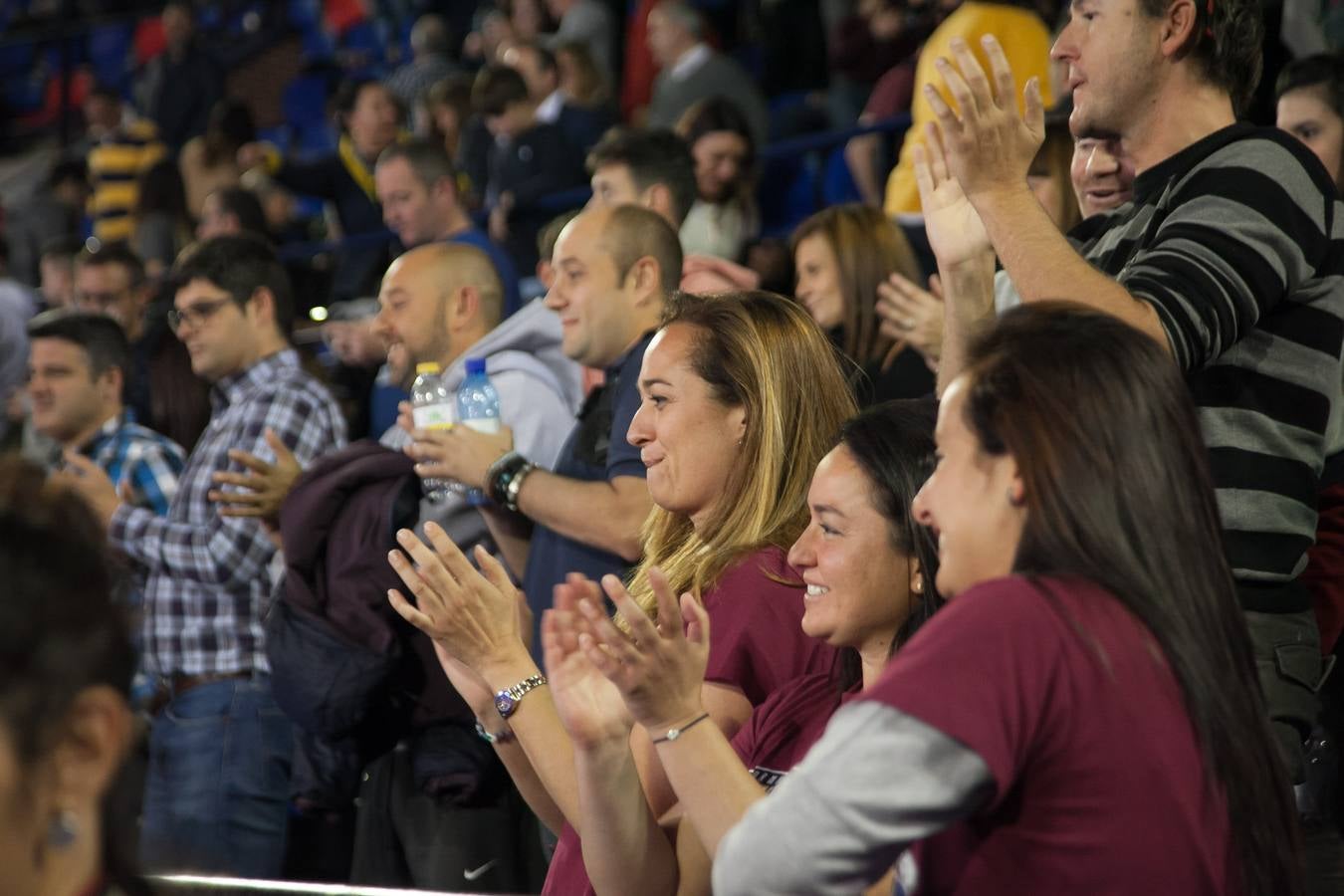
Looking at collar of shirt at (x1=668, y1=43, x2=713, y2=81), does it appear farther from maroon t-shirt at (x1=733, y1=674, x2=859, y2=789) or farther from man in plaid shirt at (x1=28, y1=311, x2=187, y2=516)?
maroon t-shirt at (x1=733, y1=674, x2=859, y2=789)

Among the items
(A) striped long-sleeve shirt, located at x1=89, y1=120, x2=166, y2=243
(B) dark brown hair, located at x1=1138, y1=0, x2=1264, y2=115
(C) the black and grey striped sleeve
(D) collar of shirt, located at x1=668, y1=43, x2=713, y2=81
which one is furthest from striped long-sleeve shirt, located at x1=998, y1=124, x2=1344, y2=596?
(A) striped long-sleeve shirt, located at x1=89, y1=120, x2=166, y2=243

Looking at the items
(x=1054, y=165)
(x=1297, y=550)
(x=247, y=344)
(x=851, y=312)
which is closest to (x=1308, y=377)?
(x=1297, y=550)

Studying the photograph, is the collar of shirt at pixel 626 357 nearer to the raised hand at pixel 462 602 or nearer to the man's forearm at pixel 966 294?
the man's forearm at pixel 966 294

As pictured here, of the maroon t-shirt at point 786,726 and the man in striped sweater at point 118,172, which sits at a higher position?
the man in striped sweater at point 118,172

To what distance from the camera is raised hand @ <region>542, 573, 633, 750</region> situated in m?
2.05

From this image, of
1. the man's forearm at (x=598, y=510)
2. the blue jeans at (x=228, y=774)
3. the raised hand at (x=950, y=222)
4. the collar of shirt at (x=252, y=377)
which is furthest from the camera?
the collar of shirt at (x=252, y=377)

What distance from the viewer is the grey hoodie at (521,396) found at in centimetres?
393

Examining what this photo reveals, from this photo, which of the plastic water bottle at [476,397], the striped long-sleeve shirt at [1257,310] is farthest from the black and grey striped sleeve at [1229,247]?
the plastic water bottle at [476,397]

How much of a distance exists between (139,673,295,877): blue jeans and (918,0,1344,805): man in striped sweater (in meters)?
2.33

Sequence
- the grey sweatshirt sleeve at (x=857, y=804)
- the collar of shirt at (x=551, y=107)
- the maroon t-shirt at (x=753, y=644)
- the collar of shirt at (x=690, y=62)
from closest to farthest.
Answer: the grey sweatshirt sleeve at (x=857, y=804), the maroon t-shirt at (x=753, y=644), the collar of shirt at (x=690, y=62), the collar of shirt at (x=551, y=107)

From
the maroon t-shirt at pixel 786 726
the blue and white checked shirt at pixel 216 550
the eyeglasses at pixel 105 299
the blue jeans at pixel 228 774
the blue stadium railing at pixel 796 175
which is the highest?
the blue stadium railing at pixel 796 175

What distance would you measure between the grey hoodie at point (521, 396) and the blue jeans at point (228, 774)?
0.75 metres

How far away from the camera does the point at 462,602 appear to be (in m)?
2.37

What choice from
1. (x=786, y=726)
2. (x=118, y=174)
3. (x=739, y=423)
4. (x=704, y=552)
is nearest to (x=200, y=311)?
(x=739, y=423)
